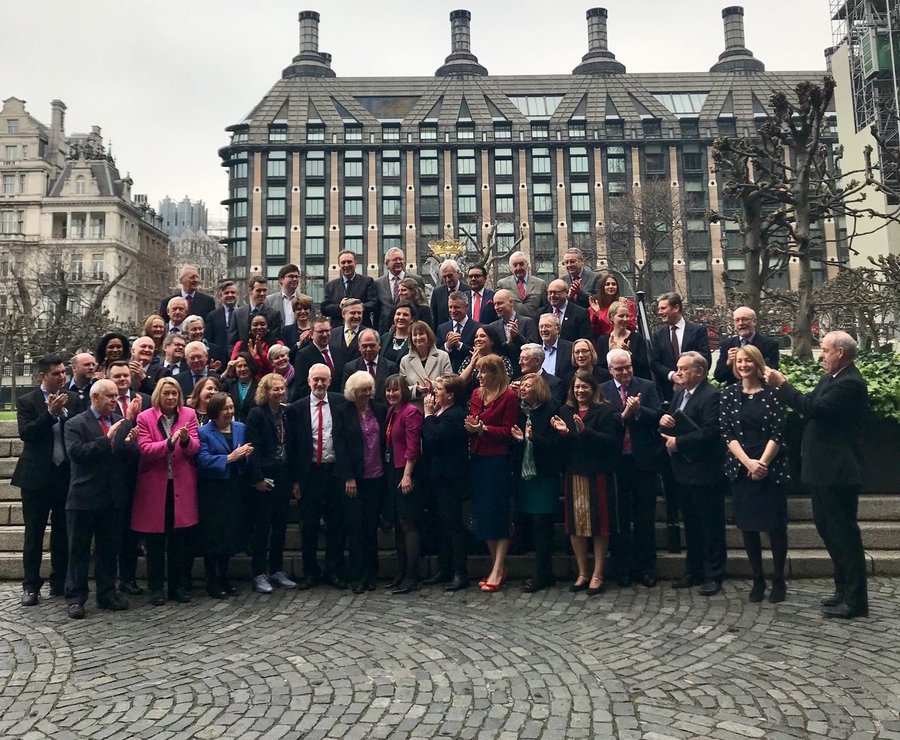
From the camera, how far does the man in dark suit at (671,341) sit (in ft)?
27.4

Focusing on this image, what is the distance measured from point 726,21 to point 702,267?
1687 inches

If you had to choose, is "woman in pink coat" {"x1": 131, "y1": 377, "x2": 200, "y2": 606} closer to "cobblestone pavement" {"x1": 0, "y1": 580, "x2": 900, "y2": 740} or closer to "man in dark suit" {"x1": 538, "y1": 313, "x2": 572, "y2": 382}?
"cobblestone pavement" {"x1": 0, "y1": 580, "x2": 900, "y2": 740}

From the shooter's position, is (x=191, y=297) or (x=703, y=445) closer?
(x=703, y=445)

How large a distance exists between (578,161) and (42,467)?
79820mm

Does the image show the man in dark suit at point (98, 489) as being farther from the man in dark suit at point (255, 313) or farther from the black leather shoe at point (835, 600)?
the black leather shoe at point (835, 600)

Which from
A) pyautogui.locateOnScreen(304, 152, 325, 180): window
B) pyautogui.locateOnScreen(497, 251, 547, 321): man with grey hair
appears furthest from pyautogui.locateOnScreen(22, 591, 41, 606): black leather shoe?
pyautogui.locateOnScreen(304, 152, 325, 180): window

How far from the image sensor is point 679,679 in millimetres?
4918

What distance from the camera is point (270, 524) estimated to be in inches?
301

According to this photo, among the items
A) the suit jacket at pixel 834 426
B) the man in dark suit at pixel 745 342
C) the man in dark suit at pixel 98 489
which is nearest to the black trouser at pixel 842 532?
the suit jacket at pixel 834 426

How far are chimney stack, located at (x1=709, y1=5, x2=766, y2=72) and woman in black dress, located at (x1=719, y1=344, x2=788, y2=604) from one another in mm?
100703

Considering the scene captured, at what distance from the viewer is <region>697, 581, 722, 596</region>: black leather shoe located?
6.85 metres

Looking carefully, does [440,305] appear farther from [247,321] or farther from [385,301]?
[247,321]

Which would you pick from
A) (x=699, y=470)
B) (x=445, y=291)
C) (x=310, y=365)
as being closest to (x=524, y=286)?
(x=445, y=291)

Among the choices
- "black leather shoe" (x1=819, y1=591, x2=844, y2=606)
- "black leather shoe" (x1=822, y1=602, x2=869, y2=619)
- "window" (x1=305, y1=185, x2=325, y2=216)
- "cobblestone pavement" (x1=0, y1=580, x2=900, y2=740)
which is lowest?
"cobblestone pavement" (x1=0, y1=580, x2=900, y2=740)
